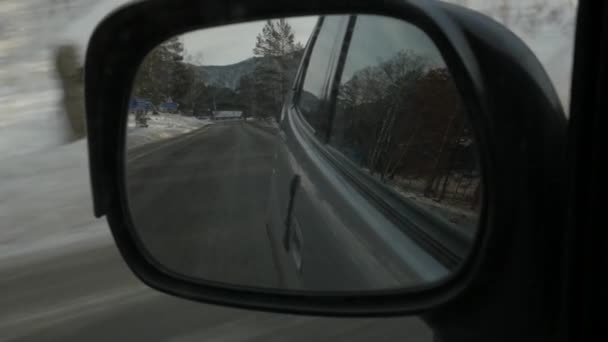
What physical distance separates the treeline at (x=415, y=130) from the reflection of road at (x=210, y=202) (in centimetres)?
30

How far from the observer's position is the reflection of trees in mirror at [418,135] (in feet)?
4.43

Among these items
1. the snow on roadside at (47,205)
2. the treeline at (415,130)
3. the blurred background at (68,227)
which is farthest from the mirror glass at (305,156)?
the snow on roadside at (47,205)

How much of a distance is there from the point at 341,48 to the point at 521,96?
69 cm

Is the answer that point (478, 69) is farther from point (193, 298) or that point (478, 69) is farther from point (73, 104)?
point (73, 104)

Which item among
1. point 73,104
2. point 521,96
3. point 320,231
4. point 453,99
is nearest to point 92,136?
point 320,231

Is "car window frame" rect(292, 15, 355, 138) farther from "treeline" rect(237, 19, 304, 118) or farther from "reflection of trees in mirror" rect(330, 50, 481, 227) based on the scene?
"reflection of trees in mirror" rect(330, 50, 481, 227)

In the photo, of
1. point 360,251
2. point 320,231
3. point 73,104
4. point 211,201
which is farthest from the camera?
point 73,104

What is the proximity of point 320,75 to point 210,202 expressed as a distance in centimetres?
47

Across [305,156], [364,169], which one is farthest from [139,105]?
[364,169]

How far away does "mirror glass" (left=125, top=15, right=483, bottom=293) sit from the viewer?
1.44 meters

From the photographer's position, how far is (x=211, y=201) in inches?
80.4

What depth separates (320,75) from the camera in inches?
77.9

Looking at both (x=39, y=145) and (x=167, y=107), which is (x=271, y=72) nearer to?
(x=167, y=107)

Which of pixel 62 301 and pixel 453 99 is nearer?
pixel 453 99
